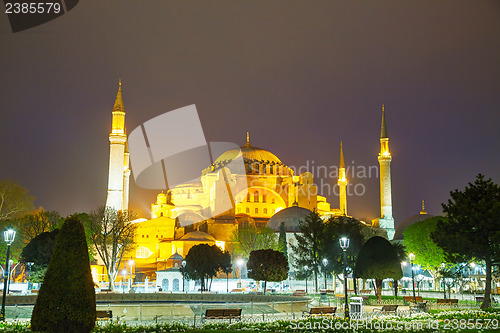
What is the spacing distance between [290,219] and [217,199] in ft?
43.9

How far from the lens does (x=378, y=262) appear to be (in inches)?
999

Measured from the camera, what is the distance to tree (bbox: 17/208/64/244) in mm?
44219

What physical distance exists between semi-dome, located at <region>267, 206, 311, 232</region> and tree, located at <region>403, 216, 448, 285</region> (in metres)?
13.9

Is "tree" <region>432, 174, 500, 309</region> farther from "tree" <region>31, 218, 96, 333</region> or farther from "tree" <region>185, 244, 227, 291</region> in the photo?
"tree" <region>185, 244, 227, 291</region>

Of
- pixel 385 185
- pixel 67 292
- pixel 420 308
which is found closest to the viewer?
pixel 67 292

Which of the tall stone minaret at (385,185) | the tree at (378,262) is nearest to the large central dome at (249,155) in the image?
the tall stone minaret at (385,185)

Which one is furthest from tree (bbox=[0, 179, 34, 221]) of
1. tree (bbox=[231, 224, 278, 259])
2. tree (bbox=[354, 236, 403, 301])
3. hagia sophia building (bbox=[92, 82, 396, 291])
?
tree (bbox=[354, 236, 403, 301])

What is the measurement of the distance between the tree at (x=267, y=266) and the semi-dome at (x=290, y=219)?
22.7 metres

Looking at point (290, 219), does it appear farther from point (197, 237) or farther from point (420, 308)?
point (420, 308)

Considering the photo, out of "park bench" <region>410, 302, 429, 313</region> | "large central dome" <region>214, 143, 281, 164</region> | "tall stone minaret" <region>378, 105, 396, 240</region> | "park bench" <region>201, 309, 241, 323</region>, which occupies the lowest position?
"park bench" <region>410, 302, 429, 313</region>

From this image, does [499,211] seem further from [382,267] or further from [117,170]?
[117,170]

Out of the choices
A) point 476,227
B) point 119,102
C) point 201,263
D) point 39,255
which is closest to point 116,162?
point 119,102

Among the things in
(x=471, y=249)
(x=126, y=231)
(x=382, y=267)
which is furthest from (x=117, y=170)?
(x=471, y=249)

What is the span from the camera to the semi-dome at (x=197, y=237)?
5916cm
